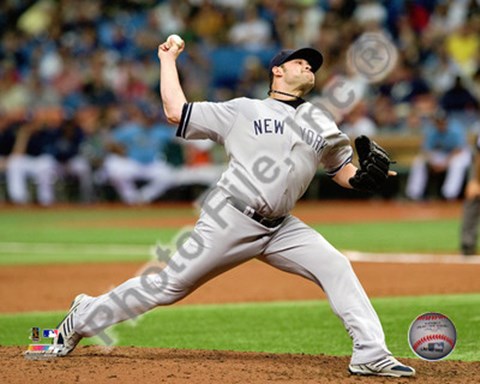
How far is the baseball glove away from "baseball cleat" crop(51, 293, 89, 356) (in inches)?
77.0

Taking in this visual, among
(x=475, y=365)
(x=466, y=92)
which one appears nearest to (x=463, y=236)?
(x=475, y=365)

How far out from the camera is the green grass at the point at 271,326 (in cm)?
756

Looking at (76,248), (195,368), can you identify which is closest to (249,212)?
(195,368)

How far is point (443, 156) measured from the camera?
22812mm

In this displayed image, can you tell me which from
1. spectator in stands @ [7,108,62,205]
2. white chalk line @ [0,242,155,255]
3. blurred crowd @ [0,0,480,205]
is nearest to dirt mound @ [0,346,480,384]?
white chalk line @ [0,242,155,255]

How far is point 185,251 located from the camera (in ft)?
20.5

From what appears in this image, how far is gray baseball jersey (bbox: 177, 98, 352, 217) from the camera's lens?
6.14 meters

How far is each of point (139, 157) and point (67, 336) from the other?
1773 cm

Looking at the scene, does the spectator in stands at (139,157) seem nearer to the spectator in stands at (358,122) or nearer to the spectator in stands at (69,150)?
the spectator in stands at (69,150)

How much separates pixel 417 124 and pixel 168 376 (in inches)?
708

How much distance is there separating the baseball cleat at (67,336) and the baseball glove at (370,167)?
1.96 m

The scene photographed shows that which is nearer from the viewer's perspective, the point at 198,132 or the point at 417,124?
the point at 198,132

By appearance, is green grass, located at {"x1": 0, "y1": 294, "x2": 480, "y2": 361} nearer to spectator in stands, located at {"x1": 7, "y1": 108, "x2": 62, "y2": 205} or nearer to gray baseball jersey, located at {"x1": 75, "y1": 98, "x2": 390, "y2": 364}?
gray baseball jersey, located at {"x1": 75, "y1": 98, "x2": 390, "y2": 364}

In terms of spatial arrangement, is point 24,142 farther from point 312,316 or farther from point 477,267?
point 312,316
